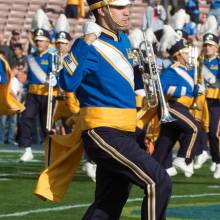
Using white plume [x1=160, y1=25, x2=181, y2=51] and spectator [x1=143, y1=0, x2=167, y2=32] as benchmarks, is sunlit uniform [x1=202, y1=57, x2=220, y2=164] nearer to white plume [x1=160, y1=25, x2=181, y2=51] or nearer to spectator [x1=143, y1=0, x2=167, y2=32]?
white plume [x1=160, y1=25, x2=181, y2=51]

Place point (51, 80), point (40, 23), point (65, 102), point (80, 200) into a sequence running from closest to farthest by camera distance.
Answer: point (80, 200), point (65, 102), point (51, 80), point (40, 23)

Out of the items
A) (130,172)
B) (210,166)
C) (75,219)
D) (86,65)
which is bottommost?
(210,166)

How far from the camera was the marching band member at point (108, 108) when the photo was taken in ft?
24.3

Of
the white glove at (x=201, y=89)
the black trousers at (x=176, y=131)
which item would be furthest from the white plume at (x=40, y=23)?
the black trousers at (x=176, y=131)

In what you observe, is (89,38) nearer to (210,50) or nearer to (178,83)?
(178,83)

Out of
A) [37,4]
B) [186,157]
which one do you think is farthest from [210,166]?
[37,4]

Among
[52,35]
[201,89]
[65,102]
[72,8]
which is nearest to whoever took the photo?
[201,89]

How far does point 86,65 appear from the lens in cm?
749

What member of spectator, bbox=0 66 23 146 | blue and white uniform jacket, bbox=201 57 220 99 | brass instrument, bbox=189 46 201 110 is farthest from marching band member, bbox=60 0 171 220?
spectator, bbox=0 66 23 146

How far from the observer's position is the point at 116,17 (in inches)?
301

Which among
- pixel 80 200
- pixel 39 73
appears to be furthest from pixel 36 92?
pixel 80 200

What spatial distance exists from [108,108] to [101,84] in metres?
0.16

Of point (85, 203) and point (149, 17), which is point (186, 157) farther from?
point (149, 17)

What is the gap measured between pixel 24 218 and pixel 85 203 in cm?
137
